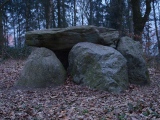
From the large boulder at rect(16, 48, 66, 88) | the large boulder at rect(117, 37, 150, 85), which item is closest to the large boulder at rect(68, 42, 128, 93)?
the large boulder at rect(16, 48, 66, 88)

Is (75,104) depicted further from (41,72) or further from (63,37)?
(63,37)

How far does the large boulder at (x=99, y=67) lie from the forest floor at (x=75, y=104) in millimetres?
294

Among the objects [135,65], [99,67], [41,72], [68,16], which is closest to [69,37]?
[41,72]

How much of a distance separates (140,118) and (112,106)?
3.68 ft

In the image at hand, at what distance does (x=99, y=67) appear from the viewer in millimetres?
8453

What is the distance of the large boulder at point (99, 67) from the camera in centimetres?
812

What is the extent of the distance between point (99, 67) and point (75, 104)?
226cm

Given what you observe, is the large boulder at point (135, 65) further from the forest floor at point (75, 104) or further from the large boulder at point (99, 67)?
the large boulder at point (99, 67)

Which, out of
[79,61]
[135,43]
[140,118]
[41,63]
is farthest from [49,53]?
[140,118]

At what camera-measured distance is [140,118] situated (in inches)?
195

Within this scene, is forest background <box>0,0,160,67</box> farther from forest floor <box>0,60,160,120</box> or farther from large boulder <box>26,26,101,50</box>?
forest floor <box>0,60,160,120</box>

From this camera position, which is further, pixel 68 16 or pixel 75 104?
pixel 68 16

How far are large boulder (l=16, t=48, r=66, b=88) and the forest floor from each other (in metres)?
0.39

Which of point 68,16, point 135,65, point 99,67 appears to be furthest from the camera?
point 68,16
